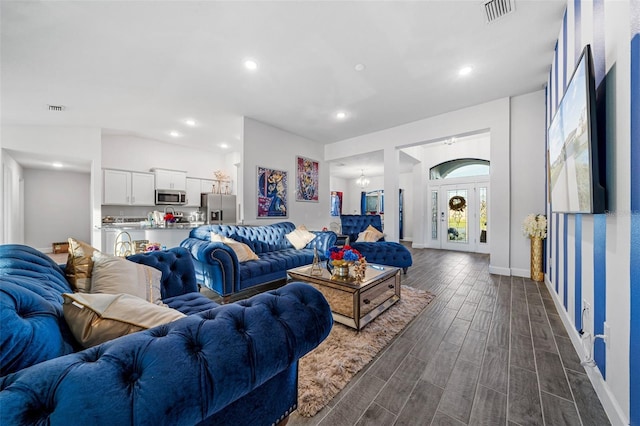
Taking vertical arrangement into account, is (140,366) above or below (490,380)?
above

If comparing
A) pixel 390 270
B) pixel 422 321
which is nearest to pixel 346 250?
pixel 390 270

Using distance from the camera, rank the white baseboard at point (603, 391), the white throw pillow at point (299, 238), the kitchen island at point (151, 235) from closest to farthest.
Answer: the white baseboard at point (603, 391), the white throw pillow at point (299, 238), the kitchen island at point (151, 235)

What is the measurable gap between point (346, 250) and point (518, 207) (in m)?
3.23

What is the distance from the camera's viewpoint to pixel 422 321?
7.59ft

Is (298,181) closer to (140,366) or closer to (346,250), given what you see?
(346,250)

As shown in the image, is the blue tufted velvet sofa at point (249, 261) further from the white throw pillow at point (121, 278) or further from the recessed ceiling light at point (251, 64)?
the recessed ceiling light at point (251, 64)

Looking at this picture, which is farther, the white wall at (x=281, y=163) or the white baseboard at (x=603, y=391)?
the white wall at (x=281, y=163)

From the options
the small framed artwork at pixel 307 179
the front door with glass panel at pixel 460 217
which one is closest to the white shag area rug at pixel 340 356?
the small framed artwork at pixel 307 179

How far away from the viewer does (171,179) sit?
21.1 ft

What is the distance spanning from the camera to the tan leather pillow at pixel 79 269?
133cm

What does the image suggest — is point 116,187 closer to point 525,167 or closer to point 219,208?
point 219,208

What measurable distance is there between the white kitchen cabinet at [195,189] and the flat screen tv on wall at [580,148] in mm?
7445

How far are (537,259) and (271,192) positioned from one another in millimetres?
4551

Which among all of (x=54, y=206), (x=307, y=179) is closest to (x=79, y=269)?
(x=307, y=179)
